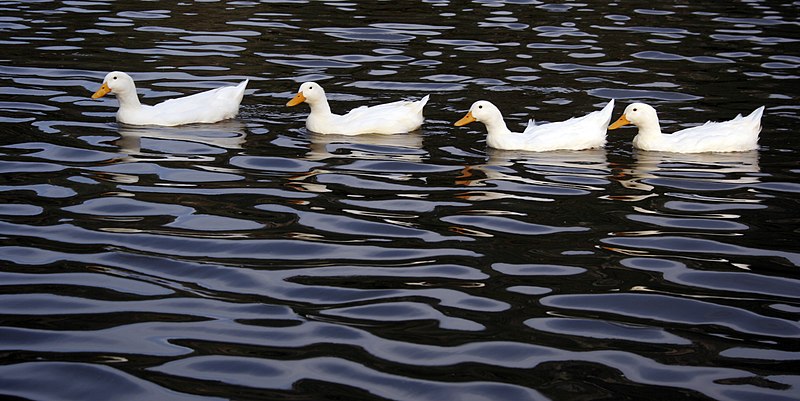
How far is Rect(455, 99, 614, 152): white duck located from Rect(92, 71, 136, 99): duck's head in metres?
3.61

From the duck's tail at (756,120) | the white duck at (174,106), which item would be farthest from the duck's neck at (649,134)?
the white duck at (174,106)

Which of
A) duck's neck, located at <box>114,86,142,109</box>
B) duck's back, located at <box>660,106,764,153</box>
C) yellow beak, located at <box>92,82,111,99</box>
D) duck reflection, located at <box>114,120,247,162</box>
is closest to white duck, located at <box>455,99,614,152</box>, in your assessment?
duck's back, located at <box>660,106,764,153</box>

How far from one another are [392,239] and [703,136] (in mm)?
4397

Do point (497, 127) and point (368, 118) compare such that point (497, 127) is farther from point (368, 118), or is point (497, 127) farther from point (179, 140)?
point (179, 140)

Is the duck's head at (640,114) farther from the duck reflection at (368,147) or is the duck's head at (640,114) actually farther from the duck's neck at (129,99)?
the duck's neck at (129,99)

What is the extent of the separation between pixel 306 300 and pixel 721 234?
10.5 ft

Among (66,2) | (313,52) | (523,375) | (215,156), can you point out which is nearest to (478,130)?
(215,156)

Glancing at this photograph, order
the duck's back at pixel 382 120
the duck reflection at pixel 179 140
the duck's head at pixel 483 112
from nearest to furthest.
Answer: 1. the duck reflection at pixel 179 140
2. the duck's head at pixel 483 112
3. the duck's back at pixel 382 120

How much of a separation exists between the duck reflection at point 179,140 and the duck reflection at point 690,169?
3.72 m

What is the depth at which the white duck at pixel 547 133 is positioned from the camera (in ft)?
38.5

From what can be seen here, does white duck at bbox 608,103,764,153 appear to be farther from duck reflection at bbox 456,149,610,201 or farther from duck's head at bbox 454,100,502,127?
duck's head at bbox 454,100,502,127

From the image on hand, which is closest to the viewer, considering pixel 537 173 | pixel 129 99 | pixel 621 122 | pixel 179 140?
pixel 537 173

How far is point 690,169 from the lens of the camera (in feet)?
36.3

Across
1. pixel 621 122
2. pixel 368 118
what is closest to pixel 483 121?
pixel 368 118
